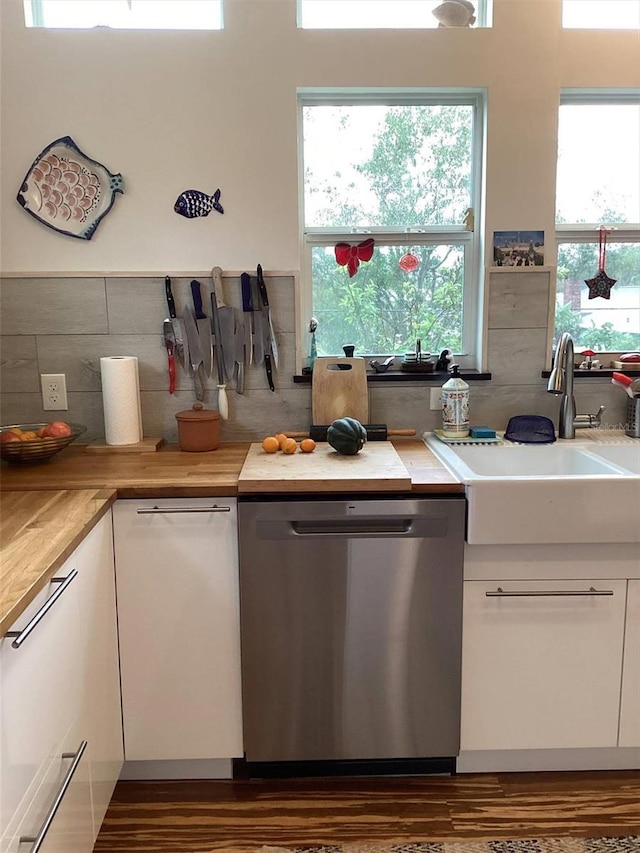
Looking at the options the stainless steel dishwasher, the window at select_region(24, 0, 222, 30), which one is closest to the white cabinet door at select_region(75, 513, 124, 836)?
the stainless steel dishwasher

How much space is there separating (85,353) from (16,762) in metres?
1.50

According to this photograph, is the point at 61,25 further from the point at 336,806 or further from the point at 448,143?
the point at 336,806

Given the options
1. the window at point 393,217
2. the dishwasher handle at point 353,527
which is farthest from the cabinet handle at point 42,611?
the window at point 393,217

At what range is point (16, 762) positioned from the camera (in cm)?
126

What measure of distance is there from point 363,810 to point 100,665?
2.80 ft

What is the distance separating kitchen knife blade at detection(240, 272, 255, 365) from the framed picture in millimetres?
858

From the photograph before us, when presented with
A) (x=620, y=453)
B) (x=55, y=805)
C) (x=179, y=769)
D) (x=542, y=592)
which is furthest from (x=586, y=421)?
(x=55, y=805)

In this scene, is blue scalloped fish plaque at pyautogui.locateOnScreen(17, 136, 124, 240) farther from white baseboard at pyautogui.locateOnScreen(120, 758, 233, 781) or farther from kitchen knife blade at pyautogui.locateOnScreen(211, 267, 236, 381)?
white baseboard at pyautogui.locateOnScreen(120, 758, 233, 781)

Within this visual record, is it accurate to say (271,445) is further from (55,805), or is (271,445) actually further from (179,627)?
(55,805)

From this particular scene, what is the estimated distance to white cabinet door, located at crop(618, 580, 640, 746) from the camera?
2.01 meters

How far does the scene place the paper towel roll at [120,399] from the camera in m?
2.35

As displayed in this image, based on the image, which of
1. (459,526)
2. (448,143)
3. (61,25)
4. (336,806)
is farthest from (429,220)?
(336,806)

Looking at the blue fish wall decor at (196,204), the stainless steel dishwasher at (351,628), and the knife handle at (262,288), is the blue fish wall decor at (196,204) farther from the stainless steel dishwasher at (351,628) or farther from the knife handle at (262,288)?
the stainless steel dishwasher at (351,628)

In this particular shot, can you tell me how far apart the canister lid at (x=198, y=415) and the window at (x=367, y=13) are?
1354 millimetres
